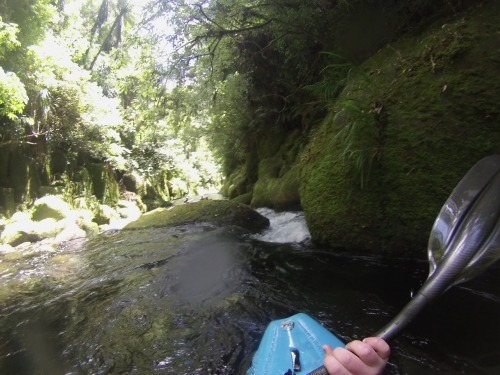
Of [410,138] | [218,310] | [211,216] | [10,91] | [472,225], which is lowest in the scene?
A: [218,310]

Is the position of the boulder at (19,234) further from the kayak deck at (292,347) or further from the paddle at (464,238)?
the paddle at (464,238)

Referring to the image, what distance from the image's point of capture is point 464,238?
70.1 inches

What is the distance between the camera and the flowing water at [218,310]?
192 cm

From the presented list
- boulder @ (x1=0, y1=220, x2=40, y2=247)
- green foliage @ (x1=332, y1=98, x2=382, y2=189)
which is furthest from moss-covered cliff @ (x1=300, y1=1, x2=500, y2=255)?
boulder @ (x1=0, y1=220, x2=40, y2=247)

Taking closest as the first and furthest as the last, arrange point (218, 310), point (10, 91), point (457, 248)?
point (457, 248), point (218, 310), point (10, 91)

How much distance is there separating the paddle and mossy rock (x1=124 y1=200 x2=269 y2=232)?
3537 mm

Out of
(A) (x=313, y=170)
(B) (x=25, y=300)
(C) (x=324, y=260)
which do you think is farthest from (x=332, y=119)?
(B) (x=25, y=300)

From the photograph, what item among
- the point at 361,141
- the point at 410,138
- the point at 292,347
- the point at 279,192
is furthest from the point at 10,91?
the point at 292,347

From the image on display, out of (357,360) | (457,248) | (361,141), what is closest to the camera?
(357,360)

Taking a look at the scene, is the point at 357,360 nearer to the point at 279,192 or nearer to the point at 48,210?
the point at 279,192

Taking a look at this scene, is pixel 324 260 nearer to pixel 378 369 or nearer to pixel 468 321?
pixel 468 321

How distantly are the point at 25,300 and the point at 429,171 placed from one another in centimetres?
431

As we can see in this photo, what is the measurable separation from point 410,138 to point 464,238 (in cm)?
133

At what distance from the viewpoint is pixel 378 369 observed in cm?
93
